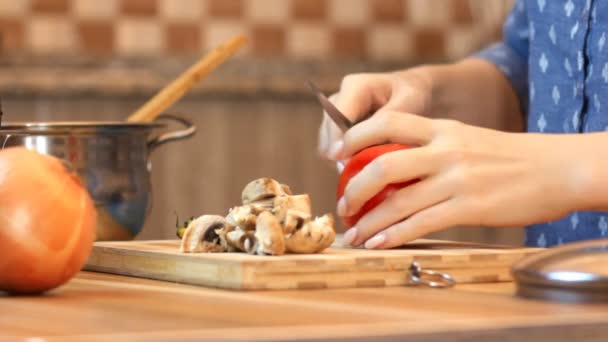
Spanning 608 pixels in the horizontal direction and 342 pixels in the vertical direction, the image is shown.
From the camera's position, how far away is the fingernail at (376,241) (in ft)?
3.08

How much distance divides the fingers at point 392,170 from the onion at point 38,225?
27cm

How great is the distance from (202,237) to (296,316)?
0.86 ft

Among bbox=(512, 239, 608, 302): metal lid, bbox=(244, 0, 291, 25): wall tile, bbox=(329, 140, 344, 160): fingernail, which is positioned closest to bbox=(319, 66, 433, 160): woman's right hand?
bbox=(329, 140, 344, 160): fingernail

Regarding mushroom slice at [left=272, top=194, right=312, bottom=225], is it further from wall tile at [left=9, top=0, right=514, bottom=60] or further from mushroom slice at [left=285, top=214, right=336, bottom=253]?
wall tile at [left=9, top=0, right=514, bottom=60]

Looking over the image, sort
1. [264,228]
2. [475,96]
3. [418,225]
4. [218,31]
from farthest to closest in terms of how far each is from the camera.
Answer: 1. [218,31]
2. [475,96]
3. [418,225]
4. [264,228]

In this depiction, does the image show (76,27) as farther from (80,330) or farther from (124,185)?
(80,330)

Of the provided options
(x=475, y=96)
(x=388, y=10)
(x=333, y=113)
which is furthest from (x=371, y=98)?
(x=388, y=10)

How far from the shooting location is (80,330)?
→ 0.58 meters

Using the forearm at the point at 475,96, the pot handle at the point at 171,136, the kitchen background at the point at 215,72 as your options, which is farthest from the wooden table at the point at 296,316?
the kitchen background at the point at 215,72

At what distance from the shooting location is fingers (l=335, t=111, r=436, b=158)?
38.4 inches

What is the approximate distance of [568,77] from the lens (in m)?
1.41

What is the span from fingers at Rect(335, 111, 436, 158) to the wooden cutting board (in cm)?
10

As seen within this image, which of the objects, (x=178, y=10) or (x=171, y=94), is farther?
(x=178, y=10)

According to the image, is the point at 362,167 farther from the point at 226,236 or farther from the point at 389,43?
the point at 389,43
